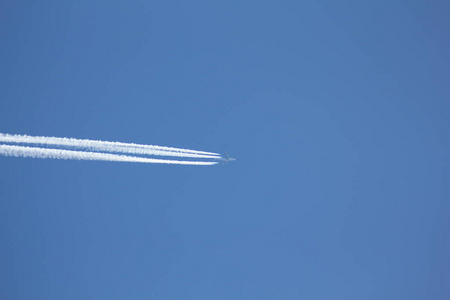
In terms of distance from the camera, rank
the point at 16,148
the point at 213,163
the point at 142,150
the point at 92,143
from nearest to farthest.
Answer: the point at 16,148 → the point at 92,143 → the point at 142,150 → the point at 213,163

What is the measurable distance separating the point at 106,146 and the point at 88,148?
0.74 metres

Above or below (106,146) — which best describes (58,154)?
below

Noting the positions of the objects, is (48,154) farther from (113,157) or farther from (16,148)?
(113,157)

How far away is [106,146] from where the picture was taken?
21.1 meters

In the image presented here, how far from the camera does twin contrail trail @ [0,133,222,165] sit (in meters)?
19.0

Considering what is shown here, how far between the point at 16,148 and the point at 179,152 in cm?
697

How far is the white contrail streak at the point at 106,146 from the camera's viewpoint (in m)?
19.3

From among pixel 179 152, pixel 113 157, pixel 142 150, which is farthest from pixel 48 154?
pixel 179 152

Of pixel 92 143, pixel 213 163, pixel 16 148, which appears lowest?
pixel 16 148

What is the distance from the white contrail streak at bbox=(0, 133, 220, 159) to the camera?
63.5ft

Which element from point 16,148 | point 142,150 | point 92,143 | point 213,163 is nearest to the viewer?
point 16,148

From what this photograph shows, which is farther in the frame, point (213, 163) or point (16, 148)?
point (213, 163)

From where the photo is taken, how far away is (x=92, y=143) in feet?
68.9

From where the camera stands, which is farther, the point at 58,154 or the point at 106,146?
the point at 106,146
